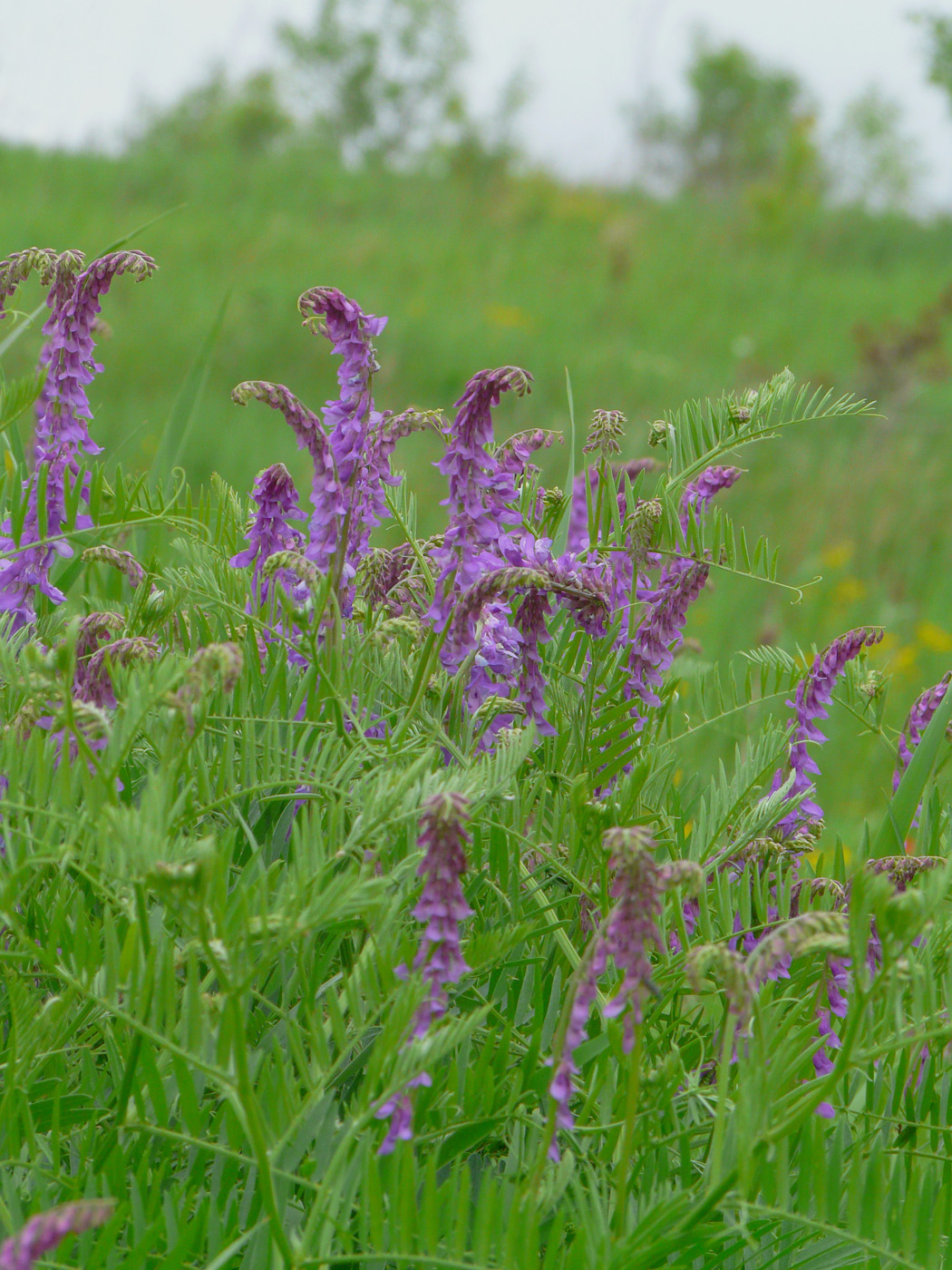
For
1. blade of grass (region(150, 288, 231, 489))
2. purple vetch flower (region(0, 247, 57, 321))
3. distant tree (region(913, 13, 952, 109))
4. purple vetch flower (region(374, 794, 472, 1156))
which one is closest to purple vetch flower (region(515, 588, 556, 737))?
purple vetch flower (region(374, 794, 472, 1156))

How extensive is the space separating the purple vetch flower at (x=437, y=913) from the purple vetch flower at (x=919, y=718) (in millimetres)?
593

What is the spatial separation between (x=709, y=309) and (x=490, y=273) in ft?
5.57

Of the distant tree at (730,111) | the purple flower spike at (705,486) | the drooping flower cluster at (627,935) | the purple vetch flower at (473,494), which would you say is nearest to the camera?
the drooping flower cluster at (627,935)

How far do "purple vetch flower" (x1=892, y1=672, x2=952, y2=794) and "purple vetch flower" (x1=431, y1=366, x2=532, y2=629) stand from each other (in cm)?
43

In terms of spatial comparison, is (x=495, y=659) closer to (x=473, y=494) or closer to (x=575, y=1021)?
(x=473, y=494)

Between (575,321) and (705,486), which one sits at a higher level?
(575,321)

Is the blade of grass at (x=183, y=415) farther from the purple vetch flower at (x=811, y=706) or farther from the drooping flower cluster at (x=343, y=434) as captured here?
the purple vetch flower at (x=811, y=706)

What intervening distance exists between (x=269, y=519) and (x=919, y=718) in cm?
62

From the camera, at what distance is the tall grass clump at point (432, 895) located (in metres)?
0.63

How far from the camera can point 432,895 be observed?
64cm

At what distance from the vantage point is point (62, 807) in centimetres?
68

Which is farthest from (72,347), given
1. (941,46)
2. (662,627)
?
(941,46)

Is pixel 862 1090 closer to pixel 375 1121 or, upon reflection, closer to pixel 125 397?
pixel 375 1121

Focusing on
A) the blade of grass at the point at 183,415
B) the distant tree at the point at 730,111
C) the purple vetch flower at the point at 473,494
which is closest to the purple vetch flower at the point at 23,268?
the purple vetch flower at the point at 473,494
